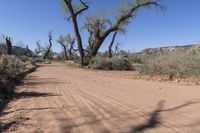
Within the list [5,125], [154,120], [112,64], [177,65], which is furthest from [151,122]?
[112,64]

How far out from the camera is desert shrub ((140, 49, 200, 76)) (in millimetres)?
16156

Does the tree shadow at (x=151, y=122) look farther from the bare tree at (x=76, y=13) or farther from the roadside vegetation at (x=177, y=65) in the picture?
the bare tree at (x=76, y=13)

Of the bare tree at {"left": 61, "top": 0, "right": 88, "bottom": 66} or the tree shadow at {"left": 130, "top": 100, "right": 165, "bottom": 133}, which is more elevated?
the bare tree at {"left": 61, "top": 0, "right": 88, "bottom": 66}

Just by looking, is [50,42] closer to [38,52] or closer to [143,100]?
[38,52]

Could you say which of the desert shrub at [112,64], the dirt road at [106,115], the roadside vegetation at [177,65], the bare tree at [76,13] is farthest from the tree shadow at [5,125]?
the bare tree at [76,13]

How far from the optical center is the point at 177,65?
665 inches

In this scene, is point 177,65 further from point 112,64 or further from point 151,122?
point 112,64

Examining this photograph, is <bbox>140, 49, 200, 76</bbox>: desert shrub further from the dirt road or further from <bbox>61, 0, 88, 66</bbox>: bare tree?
<bbox>61, 0, 88, 66</bbox>: bare tree

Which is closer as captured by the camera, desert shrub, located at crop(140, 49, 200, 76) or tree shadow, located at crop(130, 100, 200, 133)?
tree shadow, located at crop(130, 100, 200, 133)

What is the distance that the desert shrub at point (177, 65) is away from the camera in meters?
16.2

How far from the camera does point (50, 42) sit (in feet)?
324

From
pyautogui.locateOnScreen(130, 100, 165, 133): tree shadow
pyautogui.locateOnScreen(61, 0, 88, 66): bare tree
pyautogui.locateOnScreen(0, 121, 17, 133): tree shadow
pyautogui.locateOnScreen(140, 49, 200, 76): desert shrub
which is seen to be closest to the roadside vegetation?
pyautogui.locateOnScreen(140, 49, 200, 76): desert shrub

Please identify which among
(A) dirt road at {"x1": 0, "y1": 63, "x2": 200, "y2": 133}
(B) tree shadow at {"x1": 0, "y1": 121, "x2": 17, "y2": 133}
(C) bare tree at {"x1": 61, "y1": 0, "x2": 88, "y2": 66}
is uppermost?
(C) bare tree at {"x1": 61, "y1": 0, "x2": 88, "y2": 66}

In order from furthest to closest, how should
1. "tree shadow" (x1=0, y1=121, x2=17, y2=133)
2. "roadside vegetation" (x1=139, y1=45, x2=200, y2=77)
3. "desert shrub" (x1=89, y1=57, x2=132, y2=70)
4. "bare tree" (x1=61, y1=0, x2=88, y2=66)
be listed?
"bare tree" (x1=61, y1=0, x2=88, y2=66) → "desert shrub" (x1=89, y1=57, x2=132, y2=70) → "roadside vegetation" (x1=139, y1=45, x2=200, y2=77) → "tree shadow" (x1=0, y1=121, x2=17, y2=133)
